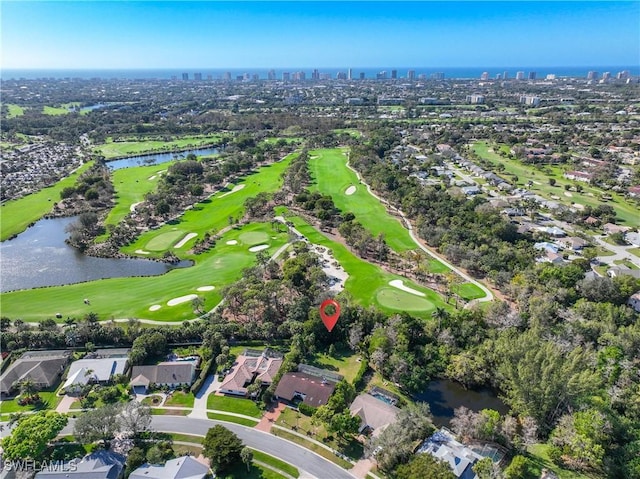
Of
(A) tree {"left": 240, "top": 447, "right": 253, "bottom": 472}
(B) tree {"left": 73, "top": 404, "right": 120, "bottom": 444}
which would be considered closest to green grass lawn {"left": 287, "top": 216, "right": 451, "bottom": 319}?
(A) tree {"left": 240, "top": 447, "right": 253, "bottom": 472}

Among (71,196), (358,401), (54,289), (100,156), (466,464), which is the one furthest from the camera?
(100,156)

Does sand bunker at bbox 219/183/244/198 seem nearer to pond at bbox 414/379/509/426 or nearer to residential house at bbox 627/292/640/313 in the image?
pond at bbox 414/379/509/426

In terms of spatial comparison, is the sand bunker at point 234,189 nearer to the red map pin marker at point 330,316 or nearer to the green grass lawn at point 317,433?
the red map pin marker at point 330,316

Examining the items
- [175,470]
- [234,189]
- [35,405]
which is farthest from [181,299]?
[234,189]

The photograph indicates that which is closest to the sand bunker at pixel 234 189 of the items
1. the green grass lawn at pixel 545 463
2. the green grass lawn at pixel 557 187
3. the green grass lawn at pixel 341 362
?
the green grass lawn at pixel 341 362

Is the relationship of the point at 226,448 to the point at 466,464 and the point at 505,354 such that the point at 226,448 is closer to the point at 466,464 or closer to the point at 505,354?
the point at 466,464

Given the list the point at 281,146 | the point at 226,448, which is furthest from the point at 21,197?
the point at 226,448
